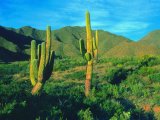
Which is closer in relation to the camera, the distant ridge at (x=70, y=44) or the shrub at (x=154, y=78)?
the shrub at (x=154, y=78)

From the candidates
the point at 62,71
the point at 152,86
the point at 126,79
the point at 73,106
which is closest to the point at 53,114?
the point at 73,106

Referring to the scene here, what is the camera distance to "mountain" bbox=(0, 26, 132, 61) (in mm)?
98537

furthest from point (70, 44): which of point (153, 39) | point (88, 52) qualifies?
point (88, 52)

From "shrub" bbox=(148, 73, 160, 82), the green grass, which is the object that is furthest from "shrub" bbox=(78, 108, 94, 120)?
"shrub" bbox=(148, 73, 160, 82)

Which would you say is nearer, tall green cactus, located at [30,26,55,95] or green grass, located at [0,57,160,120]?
green grass, located at [0,57,160,120]

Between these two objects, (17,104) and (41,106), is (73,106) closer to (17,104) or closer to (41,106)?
(41,106)

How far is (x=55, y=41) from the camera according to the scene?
144500mm

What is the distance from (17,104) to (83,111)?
7.47 feet

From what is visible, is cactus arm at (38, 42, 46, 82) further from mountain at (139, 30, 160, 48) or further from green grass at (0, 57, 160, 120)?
mountain at (139, 30, 160, 48)

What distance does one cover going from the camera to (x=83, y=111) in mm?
12648

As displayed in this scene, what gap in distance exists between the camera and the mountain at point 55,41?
9854cm

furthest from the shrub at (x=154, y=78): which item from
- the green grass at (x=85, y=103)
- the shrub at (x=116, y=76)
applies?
the shrub at (x=116, y=76)

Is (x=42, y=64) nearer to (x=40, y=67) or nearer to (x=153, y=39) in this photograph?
(x=40, y=67)

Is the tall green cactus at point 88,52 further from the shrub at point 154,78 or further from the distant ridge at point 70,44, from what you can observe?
the distant ridge at point 70,44
